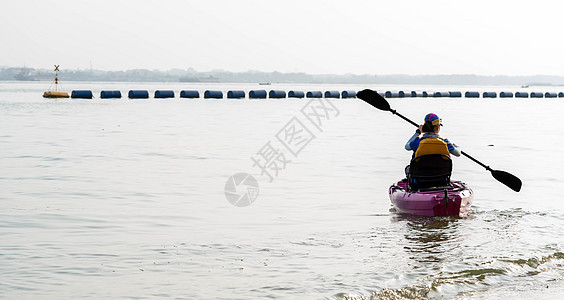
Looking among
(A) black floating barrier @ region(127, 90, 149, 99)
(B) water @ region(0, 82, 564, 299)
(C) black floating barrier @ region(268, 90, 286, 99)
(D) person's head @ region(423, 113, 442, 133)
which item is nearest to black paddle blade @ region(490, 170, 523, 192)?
(B) water @ region(0, 82, 564, 299)

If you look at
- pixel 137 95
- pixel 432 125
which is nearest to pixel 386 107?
pixel 432 125

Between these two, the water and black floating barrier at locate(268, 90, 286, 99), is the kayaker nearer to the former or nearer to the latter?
the water

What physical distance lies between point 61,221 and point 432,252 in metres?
6.37

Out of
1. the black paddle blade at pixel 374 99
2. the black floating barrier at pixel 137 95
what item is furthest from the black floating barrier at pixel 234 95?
the black paddle blade at pixel 374 99

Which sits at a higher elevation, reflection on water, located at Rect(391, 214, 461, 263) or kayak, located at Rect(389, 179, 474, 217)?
kayak, located at Rect(389, 179, 474, 217)

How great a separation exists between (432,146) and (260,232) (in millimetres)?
3443

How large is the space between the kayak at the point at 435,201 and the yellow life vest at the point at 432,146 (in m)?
0.74

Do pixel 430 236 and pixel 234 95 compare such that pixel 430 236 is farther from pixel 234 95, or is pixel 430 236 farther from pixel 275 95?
pixel 275 95

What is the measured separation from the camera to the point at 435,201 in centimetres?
1344

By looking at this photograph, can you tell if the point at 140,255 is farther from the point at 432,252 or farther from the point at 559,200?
the point at 559,200

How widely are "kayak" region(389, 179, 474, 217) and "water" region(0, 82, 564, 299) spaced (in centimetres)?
18

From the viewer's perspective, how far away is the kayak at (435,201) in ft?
44.1

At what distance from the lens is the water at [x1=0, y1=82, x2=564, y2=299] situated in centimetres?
915

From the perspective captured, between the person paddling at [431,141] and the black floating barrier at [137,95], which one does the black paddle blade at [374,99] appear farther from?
the black floating barrier at [137,95]
